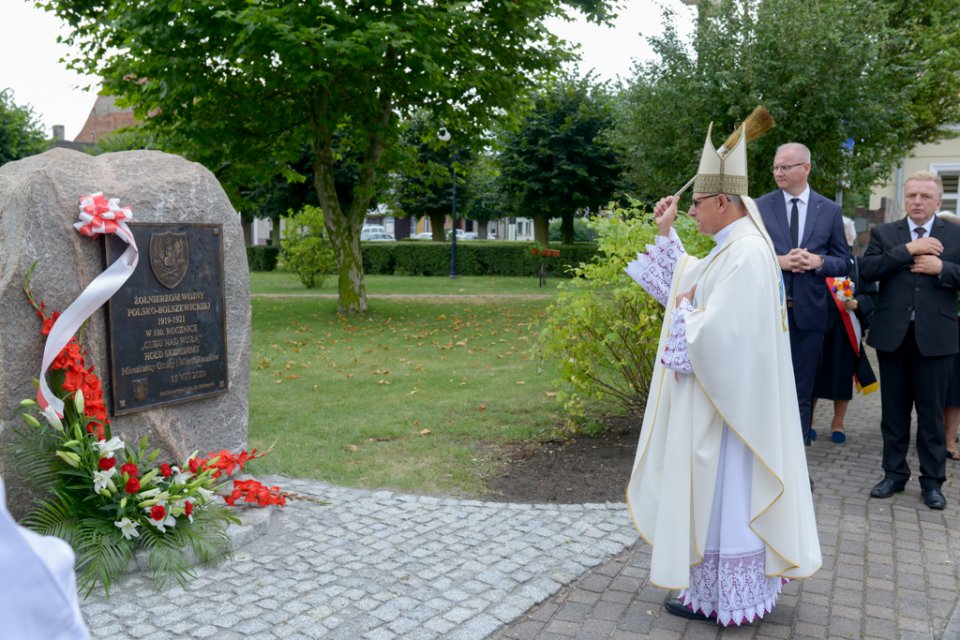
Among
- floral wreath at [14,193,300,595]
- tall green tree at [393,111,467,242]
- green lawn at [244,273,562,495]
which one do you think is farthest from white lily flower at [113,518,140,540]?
tall green tree at [393,111,467,242]

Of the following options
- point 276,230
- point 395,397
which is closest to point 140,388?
point 395,397

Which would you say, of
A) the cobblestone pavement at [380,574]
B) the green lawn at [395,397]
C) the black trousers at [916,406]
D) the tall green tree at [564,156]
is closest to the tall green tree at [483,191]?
the tall green tree at [564,156]

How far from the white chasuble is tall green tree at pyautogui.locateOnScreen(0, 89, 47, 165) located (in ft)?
129

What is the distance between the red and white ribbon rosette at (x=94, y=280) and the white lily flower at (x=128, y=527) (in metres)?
0.67

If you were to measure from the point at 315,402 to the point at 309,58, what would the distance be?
683 cm

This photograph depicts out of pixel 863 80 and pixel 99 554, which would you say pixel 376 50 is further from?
pixel 99 554

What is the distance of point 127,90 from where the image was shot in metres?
16.4

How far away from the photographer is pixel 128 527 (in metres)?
4.53

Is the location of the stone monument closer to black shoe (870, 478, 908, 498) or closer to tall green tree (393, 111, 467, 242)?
black shoe (870, 478, 908, 498)

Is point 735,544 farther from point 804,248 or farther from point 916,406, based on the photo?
point 804,248

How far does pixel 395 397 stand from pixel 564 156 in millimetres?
24769

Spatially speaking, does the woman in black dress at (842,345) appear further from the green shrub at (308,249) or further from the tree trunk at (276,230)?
the tree trunk at (276,230)

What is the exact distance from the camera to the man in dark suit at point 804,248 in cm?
612

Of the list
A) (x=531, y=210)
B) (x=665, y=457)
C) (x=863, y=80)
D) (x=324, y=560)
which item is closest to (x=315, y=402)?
(x=324, y=560)
